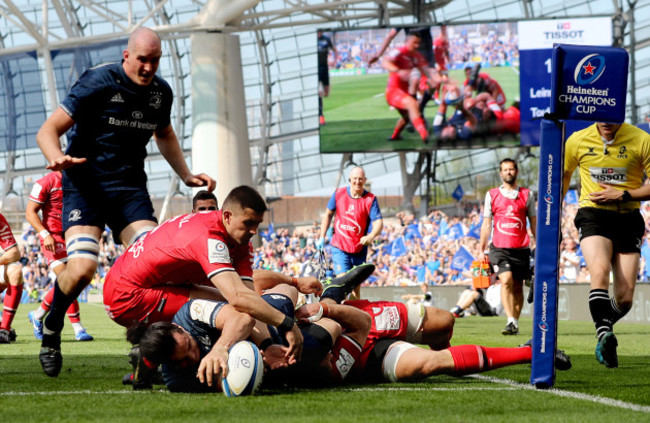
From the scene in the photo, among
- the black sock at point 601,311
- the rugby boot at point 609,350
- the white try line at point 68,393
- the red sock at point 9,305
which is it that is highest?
the white try line at point 68,393

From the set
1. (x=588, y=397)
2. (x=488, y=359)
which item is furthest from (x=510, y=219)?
(x=588, y=397)

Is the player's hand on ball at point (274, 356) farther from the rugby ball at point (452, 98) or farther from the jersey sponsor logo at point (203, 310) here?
the rugby ball at point (452, 98)

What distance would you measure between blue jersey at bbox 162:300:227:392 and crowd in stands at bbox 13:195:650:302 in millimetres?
11830

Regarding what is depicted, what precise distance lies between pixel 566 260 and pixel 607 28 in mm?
11373

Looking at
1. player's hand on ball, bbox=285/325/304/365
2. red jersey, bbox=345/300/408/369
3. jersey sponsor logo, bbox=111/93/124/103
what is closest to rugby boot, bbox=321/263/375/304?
red jersey, bbox=345/300/408/369

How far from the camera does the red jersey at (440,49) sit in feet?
93.6

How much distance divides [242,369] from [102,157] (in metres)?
2.33

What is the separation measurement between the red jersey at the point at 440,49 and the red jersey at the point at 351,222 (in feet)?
53.1

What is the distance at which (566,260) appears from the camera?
18656mm

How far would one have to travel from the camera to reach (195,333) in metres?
5.36

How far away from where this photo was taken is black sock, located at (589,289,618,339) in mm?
7172

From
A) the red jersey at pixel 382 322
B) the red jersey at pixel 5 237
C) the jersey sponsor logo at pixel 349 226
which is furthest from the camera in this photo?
the jersey sponsor logo at pixel 349 226

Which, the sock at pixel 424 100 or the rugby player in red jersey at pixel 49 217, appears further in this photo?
the sock at pixel 424 100

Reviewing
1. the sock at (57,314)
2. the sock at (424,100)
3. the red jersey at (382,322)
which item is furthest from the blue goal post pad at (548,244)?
the sock at (424,100)
